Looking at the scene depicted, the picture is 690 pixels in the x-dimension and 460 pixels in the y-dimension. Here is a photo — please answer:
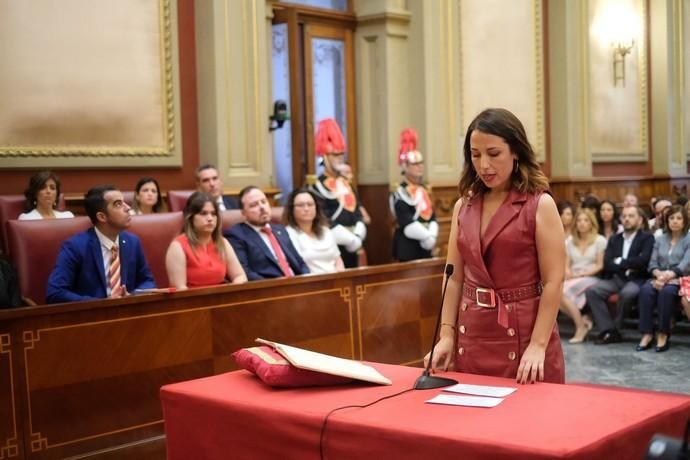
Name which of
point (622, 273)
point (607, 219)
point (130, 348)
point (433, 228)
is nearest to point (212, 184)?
point (433, 228)

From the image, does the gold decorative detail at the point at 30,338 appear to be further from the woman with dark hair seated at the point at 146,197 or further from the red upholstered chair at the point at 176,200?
the red upholstered chair at the point at 176,200

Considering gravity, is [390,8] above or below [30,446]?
above

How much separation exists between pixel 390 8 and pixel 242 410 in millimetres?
6393

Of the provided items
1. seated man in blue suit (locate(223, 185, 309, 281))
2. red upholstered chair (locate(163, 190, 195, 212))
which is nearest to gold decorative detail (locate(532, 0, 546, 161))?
red upholstered chair (locate(163, 190, 195, 212))

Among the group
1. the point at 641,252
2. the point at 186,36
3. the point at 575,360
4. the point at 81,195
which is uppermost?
the point at 186,36

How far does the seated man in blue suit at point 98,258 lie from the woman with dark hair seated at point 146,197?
4.04ft

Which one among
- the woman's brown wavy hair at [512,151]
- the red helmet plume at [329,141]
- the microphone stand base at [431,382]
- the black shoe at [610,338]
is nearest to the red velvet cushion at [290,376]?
the microphone stand base at [431,382]

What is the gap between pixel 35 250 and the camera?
184 inches

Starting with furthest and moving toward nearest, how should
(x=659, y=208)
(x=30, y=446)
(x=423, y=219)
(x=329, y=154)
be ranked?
(x=659, y=208) → (x=423, y=219) → (x=329, y=154) → (x=30, y=446)

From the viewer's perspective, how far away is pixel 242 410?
7.93ft

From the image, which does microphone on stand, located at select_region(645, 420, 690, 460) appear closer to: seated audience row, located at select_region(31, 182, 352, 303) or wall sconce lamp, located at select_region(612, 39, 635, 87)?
seated audience row, located at select_region(31, 182, 352, 303)

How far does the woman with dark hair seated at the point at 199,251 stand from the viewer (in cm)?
483

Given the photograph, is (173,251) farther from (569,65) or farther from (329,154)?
(569,65)

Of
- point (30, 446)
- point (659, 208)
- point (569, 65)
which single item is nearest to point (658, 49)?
point (569, 65)
